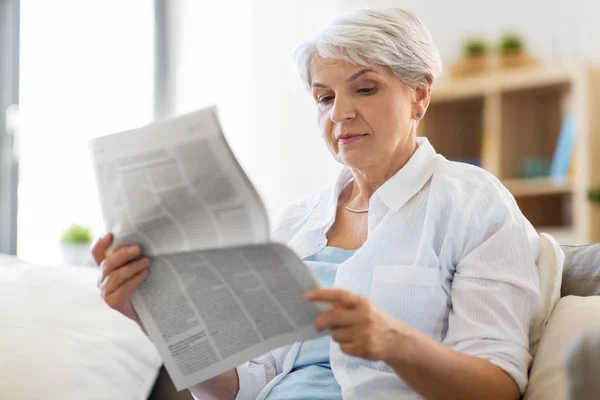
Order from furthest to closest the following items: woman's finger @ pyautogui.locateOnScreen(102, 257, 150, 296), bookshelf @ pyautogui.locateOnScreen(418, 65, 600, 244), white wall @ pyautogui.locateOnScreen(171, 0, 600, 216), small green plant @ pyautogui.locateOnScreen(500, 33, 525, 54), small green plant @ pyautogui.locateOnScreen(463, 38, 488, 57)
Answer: white wall @ pyautogui.locateOnScreen(171, 0, 600, 216) → small green plant @ pyautogui.locateOnScreen(463, 38, 488, 57) → small green plant @ pyautogui.locateOnScreen(500, 33, 525, 54) → bookshelf @ pyautogui.locateOnScreen(418, 65, 600, 244) → woman's finger @ pyautogui.locateOnScreen(102, 257, 150, 296)

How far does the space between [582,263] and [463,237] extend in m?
0.25

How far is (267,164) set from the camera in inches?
148

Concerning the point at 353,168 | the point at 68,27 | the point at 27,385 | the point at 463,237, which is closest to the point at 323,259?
the point at 353,168

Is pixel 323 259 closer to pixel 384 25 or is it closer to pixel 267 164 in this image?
pixel 384 25

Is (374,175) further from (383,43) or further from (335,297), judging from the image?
(335,297)

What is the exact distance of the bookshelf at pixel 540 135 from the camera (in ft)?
9.92

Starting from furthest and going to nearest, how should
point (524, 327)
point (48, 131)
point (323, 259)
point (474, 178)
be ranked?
point (48, 131) → point (323, 259) → point (474, 178) → point (524, 327)

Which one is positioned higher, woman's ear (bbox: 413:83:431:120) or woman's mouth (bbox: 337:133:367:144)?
woman's ear (bbox: 413:83:431:120)

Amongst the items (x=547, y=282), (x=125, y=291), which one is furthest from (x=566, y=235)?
(x=125, y=291)

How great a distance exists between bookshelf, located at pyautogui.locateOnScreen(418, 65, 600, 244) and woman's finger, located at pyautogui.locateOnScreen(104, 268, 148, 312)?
233cm

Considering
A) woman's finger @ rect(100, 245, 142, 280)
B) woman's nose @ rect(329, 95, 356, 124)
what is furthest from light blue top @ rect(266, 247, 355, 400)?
woman's finger @ rect(100, 245, 142, 280)

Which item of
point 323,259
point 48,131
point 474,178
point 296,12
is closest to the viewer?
point 474,178

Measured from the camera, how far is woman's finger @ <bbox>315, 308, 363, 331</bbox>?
896 mm

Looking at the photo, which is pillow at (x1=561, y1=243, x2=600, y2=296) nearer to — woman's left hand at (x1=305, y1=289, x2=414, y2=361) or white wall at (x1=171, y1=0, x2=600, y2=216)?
woman's left hand at (x1=305, y1=289, x2=414, y2=361)
